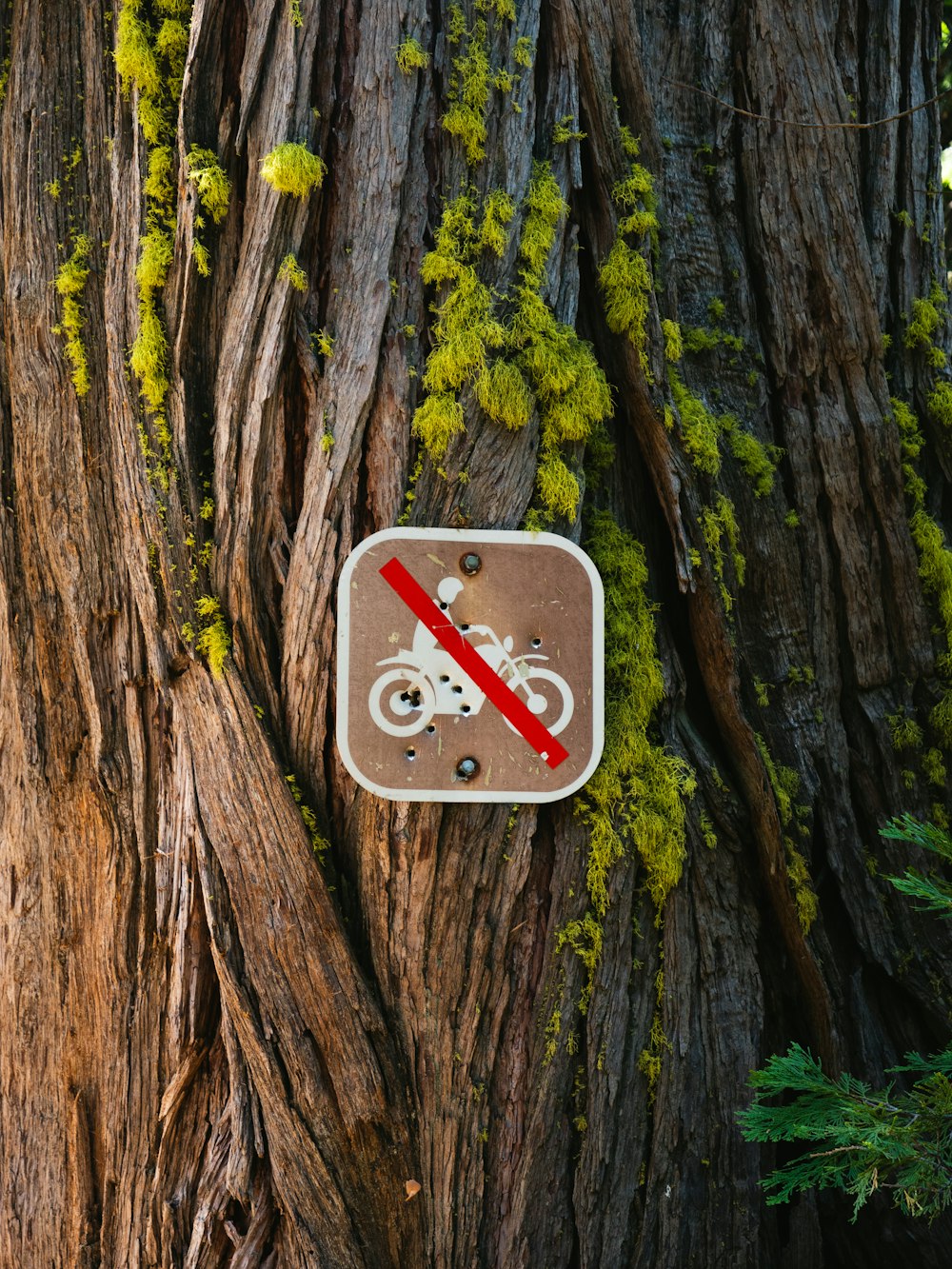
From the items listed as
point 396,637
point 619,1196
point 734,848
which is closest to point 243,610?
point 396,637

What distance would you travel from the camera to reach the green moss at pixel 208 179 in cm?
179

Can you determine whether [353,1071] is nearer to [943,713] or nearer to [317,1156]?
[317,1156]

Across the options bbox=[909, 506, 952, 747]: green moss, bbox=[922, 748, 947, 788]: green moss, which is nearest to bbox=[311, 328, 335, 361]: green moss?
bbox=[909, 506, 952, 747]: green moss

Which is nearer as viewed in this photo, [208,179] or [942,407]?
[208,179]

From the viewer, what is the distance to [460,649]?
1.72 m

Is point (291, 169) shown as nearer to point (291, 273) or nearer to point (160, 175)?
point (291, 273)

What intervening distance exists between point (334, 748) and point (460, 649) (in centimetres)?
30

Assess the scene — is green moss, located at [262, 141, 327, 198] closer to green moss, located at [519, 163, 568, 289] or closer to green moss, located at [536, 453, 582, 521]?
green moss, located at [519, 163, 568, 289]

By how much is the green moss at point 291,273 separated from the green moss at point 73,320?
46 centimetres

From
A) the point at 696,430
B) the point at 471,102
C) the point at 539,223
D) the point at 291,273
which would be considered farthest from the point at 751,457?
the point at 291,273

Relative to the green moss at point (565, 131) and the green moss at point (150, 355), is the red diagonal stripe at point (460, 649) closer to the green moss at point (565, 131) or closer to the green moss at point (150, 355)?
the green moss at point (150, 355)

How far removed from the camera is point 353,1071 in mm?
1678

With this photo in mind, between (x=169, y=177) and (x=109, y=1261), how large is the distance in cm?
209

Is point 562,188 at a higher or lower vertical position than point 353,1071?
higher
